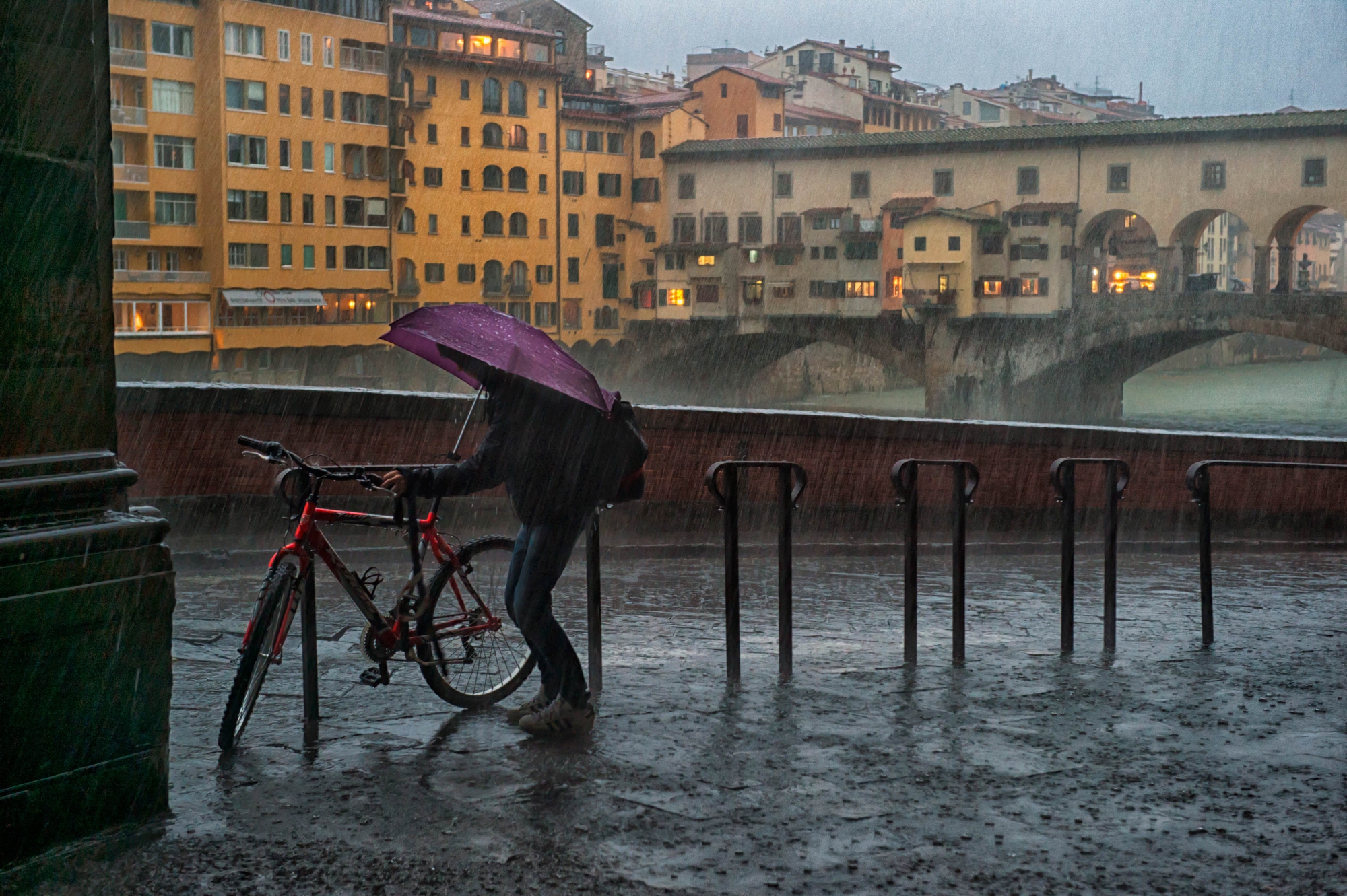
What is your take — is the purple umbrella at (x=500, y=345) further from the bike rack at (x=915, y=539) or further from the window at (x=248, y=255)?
the window at (x=248, y=255)

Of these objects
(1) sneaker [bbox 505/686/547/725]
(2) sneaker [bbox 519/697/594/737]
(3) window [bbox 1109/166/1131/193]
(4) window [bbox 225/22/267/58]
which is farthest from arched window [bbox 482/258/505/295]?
(2) sneaker [bbox 519/697/594/737]

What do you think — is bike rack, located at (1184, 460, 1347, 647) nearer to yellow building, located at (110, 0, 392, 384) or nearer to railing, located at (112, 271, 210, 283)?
yellow building, located at (110, 0, 392, 384)

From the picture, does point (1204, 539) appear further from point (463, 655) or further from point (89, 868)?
point (89, 868)

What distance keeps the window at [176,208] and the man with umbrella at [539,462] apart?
4948 centimetres

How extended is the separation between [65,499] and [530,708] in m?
1.65

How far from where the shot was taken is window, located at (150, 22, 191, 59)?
50.8 metres

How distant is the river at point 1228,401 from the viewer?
4806cm

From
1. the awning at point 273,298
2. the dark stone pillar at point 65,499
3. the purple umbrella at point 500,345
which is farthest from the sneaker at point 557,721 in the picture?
the awning at point 273,298

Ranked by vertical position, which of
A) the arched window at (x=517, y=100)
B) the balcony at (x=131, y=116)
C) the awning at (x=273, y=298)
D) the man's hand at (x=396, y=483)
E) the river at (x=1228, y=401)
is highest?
the arched window at (x=517, y=100)

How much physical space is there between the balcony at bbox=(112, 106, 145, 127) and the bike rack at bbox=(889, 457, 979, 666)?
4921 cm

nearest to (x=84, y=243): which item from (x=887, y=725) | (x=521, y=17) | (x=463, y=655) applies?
(x=463, y=655)

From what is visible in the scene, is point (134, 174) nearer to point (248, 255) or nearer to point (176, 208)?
point (176, 208)

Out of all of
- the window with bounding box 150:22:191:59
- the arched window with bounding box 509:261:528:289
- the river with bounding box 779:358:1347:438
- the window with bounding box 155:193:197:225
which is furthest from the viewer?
the arched window with bounding box 509:261:528:289

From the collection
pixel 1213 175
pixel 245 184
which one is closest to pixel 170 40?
pixel 245 184
